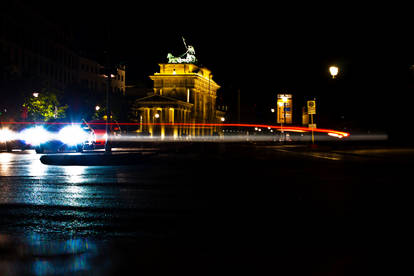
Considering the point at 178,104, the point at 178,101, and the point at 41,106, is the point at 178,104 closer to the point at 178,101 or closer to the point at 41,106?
the point at 178,101

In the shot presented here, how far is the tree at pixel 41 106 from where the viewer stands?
61.2 metres

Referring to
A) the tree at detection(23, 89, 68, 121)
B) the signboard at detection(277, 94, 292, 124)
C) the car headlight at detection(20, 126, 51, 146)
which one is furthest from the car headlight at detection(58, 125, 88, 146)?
the signboard at detection(277, 94, 292, 124)

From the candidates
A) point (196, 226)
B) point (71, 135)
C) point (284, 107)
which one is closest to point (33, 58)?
point (284, 107)

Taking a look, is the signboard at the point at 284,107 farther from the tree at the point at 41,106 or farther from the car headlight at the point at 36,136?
the car headlight at the point at 36,136

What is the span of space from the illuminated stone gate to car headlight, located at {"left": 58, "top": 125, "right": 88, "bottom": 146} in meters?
76.0

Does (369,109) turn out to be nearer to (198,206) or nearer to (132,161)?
(132,161)

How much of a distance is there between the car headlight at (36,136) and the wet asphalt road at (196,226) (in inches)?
731

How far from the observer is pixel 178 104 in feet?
385

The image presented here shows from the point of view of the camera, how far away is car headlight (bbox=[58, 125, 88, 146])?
1319 inches

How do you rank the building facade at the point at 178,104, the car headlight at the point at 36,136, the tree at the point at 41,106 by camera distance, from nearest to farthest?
the car headlight at the point at 36,136
the tree at the point at 41,106
the building facade at the point at 178,104

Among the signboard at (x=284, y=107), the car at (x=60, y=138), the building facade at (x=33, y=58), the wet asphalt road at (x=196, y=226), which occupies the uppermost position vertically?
the building facade at (x=33, y=58)

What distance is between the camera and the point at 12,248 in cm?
706

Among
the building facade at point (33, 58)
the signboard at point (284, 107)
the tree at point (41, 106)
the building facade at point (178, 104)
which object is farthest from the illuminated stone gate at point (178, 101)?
the signboard at point (284, 107)

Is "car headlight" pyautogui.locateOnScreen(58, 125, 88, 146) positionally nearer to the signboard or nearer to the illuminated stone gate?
the signboard
